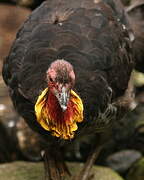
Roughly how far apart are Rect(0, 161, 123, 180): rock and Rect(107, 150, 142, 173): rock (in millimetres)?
612

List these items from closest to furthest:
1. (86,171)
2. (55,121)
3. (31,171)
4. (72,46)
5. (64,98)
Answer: (64,98) → (55,121) → (72,46) → (86,171) → (31,171)

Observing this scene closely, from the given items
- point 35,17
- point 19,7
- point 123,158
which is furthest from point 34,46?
point 19,7

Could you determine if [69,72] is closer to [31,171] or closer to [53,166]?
[53,166]

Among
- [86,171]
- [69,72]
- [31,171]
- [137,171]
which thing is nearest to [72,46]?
[69,72]

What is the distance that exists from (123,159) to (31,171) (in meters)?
1.22

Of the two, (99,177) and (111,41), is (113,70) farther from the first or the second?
(99,177)

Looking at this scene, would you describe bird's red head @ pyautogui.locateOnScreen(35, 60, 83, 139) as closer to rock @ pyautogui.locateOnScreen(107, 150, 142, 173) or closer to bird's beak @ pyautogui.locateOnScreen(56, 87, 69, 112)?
bird's beak @ pyautogui.locateOnScreen(56, 87, 69, 112)

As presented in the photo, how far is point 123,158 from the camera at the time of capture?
21.3ft

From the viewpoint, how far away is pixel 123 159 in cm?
648

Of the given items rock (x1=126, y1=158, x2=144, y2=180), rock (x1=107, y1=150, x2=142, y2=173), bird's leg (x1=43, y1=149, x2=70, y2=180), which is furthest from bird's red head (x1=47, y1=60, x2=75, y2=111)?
rock (x1=107, y1=150, x2=142, y2=173)

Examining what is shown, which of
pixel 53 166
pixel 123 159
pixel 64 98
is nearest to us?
pixel 64 98

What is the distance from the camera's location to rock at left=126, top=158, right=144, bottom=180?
596 centimetres

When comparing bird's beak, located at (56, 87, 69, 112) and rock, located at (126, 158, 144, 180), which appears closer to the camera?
bird's beak, located at (56, 87, 69, 112)

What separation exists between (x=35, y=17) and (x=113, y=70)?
2.89 ft
